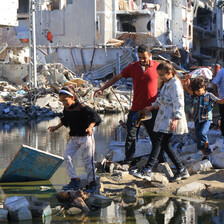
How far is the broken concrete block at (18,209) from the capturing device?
18.7 ft

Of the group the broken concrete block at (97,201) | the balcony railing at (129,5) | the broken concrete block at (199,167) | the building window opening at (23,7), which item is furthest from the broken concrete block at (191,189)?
the building window opening at (23,7)

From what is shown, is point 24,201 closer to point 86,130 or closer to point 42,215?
point 42,215

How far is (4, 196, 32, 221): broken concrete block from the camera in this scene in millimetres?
5688

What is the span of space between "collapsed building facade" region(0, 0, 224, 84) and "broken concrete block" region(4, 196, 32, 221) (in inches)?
1279

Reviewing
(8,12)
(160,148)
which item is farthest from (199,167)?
(8,12)

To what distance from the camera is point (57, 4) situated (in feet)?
159

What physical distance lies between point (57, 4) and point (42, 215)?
44.2 metres

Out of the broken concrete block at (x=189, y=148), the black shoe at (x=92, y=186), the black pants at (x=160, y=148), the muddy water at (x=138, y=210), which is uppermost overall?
the black pants at (x=160, y=148)

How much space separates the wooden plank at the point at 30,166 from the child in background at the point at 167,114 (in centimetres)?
128

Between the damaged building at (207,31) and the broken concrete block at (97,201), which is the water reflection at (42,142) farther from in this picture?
the damaged building at (207,31)

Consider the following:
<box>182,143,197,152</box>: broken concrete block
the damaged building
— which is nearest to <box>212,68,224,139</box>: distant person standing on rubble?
<box>182,143,197,152</box>: broken concrete block

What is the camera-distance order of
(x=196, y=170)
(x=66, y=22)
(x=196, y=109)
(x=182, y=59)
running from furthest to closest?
1. (x=182, y=59)
2. (x=66, y=22)
3. (x=196, y=109)
4. (x=196, y=170)

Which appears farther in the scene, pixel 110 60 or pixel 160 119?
pixel 110 60

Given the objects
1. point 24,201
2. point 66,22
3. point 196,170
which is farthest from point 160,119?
point 66,22
